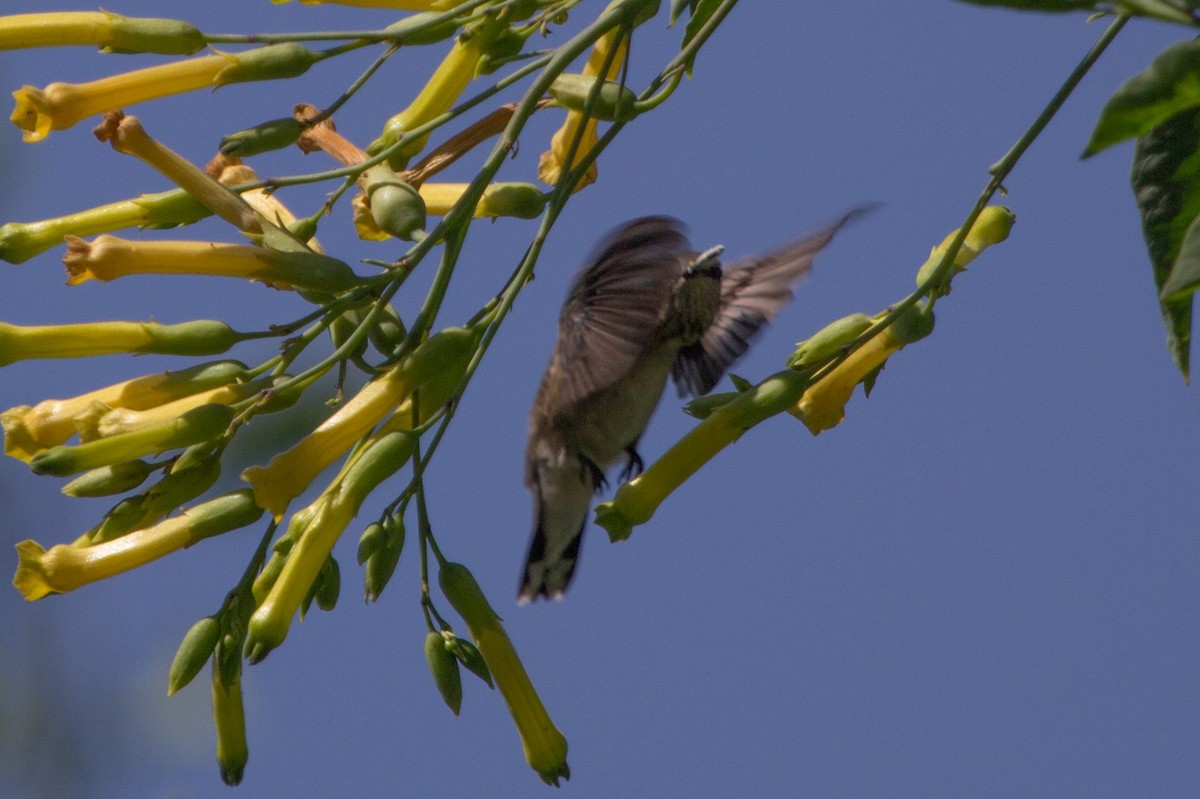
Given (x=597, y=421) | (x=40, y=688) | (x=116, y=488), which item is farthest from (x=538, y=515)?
(x=40, y=688)

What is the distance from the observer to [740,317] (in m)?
3.13

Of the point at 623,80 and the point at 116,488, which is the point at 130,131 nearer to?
the point at 116,488

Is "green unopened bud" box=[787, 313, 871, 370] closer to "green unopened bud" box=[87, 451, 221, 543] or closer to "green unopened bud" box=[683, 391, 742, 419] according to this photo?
"green unopened bud" box=[683, 391, 742, 419]

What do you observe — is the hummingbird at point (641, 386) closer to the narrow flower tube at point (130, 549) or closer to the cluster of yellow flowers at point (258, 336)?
the cluster of yellow flowers at point (258, 336)

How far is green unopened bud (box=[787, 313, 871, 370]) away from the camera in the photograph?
2479 millimetres

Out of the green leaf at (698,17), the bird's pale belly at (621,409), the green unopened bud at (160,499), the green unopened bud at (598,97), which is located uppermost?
the green leaf at (698,17)

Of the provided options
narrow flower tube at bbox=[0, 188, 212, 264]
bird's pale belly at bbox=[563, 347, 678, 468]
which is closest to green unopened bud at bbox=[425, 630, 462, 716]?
bird's pale belly at bbox=[563, 347, 678, 468]

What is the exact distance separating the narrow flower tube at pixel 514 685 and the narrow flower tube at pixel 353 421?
32cm

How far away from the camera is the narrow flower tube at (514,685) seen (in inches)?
100

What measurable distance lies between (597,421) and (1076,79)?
128 centimetres

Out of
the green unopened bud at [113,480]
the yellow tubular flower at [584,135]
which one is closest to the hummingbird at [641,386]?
the yellow tubular flower at [584,135]

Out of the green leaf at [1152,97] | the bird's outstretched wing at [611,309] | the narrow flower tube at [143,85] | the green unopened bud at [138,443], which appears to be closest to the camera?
the green leaf at [1152,97]

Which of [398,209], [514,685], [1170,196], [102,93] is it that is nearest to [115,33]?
[102,93]

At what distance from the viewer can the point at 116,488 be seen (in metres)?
2.23
